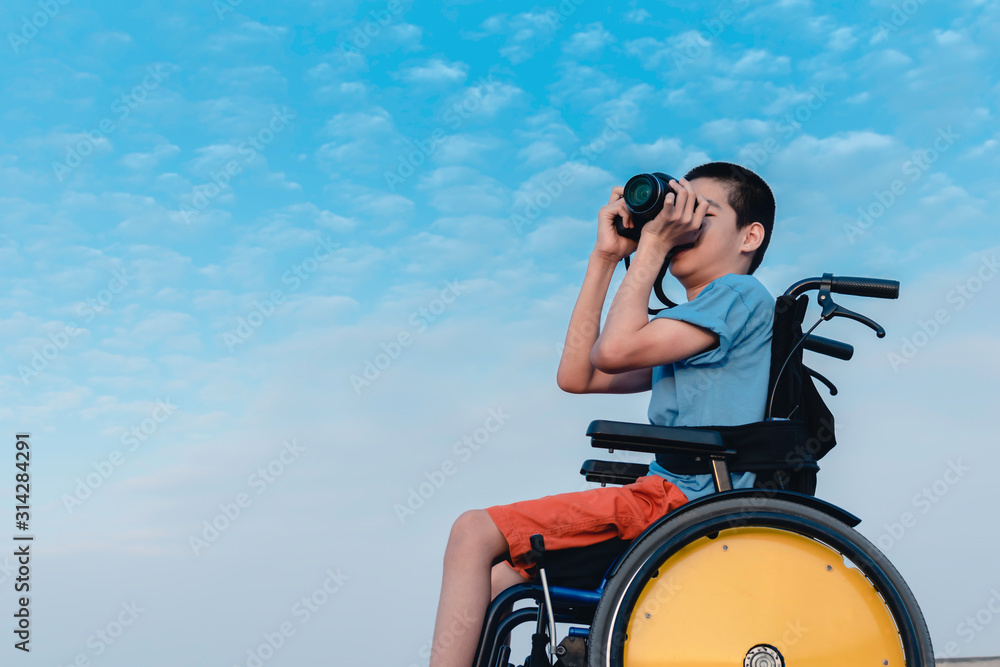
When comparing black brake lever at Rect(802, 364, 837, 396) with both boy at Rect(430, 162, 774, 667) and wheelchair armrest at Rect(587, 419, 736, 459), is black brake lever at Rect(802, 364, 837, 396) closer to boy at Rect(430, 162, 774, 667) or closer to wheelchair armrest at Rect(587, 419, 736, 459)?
boy at Rect(430, 162, 774, 667)

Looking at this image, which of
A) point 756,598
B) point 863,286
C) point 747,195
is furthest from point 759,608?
point 747,195

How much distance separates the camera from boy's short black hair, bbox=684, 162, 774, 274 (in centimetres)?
237

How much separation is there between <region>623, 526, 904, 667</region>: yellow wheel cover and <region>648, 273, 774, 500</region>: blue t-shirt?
0.82 ft

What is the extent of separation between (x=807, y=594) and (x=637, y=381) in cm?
97

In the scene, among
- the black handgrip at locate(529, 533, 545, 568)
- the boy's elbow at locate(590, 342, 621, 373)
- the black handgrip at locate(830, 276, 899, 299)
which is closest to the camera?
the black handgrip at locate(529, 533, 545, 568)

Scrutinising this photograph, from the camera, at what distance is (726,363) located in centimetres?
208

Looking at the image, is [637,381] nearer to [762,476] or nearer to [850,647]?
[762,476]

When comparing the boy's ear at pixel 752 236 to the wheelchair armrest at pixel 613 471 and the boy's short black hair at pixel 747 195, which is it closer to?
the boy's short black hair at pixel 747 195

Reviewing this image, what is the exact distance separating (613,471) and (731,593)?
58 centimetres

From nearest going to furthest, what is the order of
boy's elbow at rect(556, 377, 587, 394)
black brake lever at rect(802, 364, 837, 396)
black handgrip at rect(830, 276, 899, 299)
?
1. black handgrip at rect(830, 276, 899, 299)
2. black brake lever at rect(802, 364, 837, 396)
3. boy's elbow at rect(556, 377, 587, 394)

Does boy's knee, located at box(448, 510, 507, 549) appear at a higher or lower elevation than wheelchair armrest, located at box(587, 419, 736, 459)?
lower

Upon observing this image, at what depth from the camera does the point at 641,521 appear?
189 cm

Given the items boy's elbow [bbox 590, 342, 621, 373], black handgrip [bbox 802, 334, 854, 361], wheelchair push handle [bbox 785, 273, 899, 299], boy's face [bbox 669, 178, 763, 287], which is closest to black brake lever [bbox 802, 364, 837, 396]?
black handgrip [bbox 802, 334, 854, 361]

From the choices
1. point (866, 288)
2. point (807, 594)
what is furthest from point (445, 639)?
point (866, 288)
